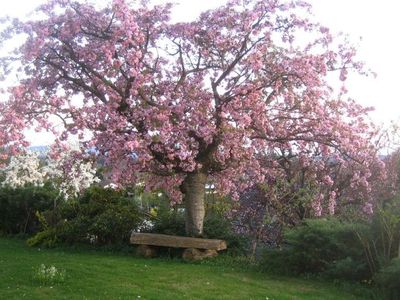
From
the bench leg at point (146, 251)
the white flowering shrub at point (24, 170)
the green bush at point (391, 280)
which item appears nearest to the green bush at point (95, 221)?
the bench leg at point (146, 251)

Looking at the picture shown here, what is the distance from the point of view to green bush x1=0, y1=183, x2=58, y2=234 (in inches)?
572

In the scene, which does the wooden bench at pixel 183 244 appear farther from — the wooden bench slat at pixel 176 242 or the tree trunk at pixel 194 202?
the tree trunk at pixel 194 202

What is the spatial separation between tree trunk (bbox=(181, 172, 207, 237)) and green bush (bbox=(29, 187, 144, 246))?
1350mm

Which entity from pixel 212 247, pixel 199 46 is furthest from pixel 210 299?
pixel 199 46

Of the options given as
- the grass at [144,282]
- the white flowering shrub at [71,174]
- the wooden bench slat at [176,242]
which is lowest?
the grass at [144,282]

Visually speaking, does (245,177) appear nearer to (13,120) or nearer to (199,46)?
(199,46)

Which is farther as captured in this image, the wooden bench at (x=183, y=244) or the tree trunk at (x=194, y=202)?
the tree trunk at (x=194, y=202)

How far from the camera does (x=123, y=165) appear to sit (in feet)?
34.4

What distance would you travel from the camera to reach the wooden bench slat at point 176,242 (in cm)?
1013

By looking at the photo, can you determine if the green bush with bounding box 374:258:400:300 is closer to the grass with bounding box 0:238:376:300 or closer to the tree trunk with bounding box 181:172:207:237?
the grass with bounding box 0:238:376:300

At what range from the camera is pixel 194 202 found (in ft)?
35.8

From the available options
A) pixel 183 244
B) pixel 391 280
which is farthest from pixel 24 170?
pixel 391 280

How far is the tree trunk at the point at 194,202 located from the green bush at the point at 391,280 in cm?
457

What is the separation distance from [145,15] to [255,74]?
7.63 ft
